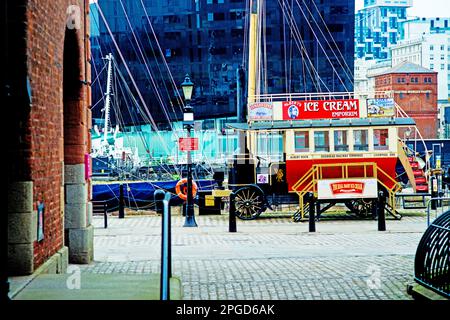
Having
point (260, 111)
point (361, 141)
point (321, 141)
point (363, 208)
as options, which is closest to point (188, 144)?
point (260, 111)

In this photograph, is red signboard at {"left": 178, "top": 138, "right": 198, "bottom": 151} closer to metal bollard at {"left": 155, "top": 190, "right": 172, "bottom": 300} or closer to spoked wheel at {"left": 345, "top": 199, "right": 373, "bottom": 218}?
spoked wheel at {"left": 345, "top": 199, "right": 373, "bottom": 218}

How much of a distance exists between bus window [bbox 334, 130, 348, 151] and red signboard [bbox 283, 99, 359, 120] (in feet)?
1.68

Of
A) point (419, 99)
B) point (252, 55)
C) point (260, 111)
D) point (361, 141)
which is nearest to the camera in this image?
point (361, 141)

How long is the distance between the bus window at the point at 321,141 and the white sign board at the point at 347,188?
3.64 ft

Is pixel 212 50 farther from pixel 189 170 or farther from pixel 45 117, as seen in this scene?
pixel 45 117

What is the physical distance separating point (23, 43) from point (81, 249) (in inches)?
202

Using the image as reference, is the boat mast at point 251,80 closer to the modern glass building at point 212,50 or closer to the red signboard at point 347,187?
the red signboard at point 347,187

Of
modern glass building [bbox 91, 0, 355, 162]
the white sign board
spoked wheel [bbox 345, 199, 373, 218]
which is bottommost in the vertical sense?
spoked wheel [bbox 345, 199, 373, 218]

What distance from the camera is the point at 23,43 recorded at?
8.51 meters

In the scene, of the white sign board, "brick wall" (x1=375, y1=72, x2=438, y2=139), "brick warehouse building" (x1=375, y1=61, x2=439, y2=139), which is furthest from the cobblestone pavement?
"brick wall" (x1=375, y1=72, x2=438, y2=139)

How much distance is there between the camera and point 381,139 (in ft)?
86.0

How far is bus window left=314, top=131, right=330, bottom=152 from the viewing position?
2589cm

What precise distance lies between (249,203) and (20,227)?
18.3 metres
